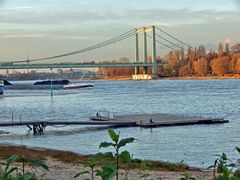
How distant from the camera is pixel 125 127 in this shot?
2402 centimetres

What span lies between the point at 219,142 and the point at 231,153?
→ 11.1 feet

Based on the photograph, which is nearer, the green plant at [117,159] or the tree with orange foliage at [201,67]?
the green plant at [117,159]

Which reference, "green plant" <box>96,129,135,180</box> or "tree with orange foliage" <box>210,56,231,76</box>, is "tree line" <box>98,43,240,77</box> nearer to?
"tree with orange foliage" <box>210,56,231,76</box>

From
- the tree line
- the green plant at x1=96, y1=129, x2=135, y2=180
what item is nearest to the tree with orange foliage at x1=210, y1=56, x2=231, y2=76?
the tree line

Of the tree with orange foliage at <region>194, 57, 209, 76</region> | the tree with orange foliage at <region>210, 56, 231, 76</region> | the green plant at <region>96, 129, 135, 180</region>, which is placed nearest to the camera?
the green plant at <region>96, 129, 135, 180</region>

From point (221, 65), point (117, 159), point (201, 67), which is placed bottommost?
point (117, 159)

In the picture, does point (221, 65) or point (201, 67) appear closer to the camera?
point (221, 65)

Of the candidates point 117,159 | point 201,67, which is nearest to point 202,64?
point 201,67

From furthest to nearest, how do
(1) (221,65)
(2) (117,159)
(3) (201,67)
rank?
(3) (201,67)
(1) (221,65)
(2) (117,159)

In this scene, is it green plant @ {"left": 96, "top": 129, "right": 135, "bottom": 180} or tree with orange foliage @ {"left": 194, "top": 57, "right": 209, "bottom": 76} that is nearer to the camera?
green plant @ {"left": 96, "top": 129, "right": 135, "bottom": 180}

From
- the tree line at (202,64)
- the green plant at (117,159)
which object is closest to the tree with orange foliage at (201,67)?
the tree line at (202,64)

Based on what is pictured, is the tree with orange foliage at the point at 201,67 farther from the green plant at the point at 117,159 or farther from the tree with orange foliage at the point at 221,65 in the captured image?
the green plant at the point at 117,159

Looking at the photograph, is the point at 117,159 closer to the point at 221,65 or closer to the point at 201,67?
the point at 221,65

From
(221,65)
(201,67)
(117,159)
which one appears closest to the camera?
(117,159)
